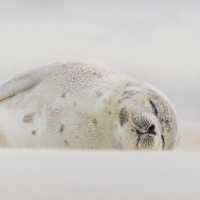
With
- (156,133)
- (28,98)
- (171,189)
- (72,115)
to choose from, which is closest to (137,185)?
(171,189)

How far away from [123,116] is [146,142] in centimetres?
9

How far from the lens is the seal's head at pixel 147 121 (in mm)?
924

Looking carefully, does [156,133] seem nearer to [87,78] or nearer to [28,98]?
[87,78]

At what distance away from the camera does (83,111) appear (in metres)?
1.08

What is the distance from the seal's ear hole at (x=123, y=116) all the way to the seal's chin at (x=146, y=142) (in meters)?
0.06

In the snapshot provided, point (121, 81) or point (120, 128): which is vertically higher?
point (121, 81)

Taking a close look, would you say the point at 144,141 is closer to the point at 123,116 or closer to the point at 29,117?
the point at 123,116

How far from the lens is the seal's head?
92 cm

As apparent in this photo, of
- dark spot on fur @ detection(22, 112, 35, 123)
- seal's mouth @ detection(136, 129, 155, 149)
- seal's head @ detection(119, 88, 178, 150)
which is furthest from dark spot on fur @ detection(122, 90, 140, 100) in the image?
dark spot on fur @ detection(22, 112, 35, 123)

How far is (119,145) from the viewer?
0.97 m

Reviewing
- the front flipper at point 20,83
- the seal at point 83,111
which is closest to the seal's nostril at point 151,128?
the seal at point 83,111

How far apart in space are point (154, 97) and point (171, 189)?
1.81ft

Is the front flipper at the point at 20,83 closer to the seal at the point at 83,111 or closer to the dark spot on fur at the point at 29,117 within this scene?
the seal at the point at 83,111

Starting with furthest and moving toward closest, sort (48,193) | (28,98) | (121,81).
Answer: (28,98), (121,81), (48,193)
